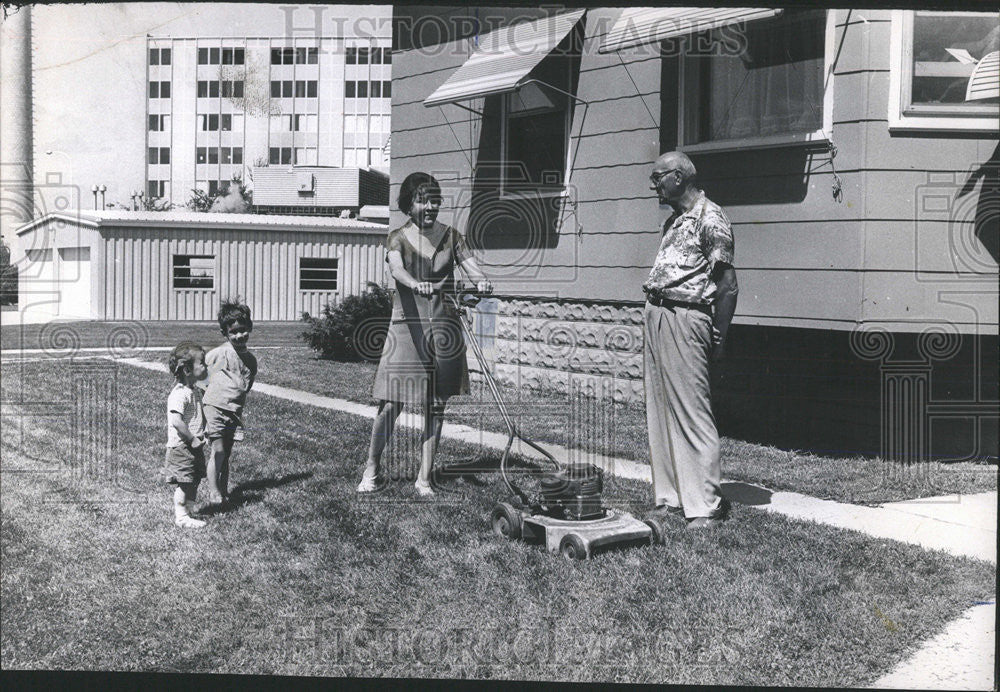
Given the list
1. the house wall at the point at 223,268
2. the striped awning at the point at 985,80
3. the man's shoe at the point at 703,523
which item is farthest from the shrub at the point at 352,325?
the striped awning at the point at 985,80

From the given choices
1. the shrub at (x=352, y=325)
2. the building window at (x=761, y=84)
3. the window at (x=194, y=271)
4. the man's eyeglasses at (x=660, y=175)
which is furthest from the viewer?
the shrub at (x=352, y=325)

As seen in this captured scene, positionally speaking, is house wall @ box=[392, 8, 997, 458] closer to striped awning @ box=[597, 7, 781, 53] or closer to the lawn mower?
striped awning @ box=[597, 7, 781, 53]

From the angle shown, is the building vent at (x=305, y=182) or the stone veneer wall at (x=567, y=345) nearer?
the building vent at (x=305, y=182)

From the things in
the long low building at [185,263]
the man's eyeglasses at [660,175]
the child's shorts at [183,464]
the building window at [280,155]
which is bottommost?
the child's shorts at [183,464]

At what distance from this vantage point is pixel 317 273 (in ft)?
31.1

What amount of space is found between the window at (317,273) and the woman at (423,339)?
3543 mm

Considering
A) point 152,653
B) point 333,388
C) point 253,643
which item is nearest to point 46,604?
point 152,653

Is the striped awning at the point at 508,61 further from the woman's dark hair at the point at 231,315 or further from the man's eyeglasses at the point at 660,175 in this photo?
the woman's dark hair at the point at 231,315

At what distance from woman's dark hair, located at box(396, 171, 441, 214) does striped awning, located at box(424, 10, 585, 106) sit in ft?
12.3

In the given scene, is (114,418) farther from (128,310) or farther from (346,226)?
(346,226)

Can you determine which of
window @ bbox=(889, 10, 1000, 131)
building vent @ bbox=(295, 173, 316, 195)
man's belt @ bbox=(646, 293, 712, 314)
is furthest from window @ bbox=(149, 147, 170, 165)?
window @ bbox=(889, 10, 1000, 131)

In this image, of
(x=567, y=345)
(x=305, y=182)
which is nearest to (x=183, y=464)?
(x=305, y=182)

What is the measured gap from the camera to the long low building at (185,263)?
468cm

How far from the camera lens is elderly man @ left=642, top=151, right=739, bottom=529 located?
A: 489cm
